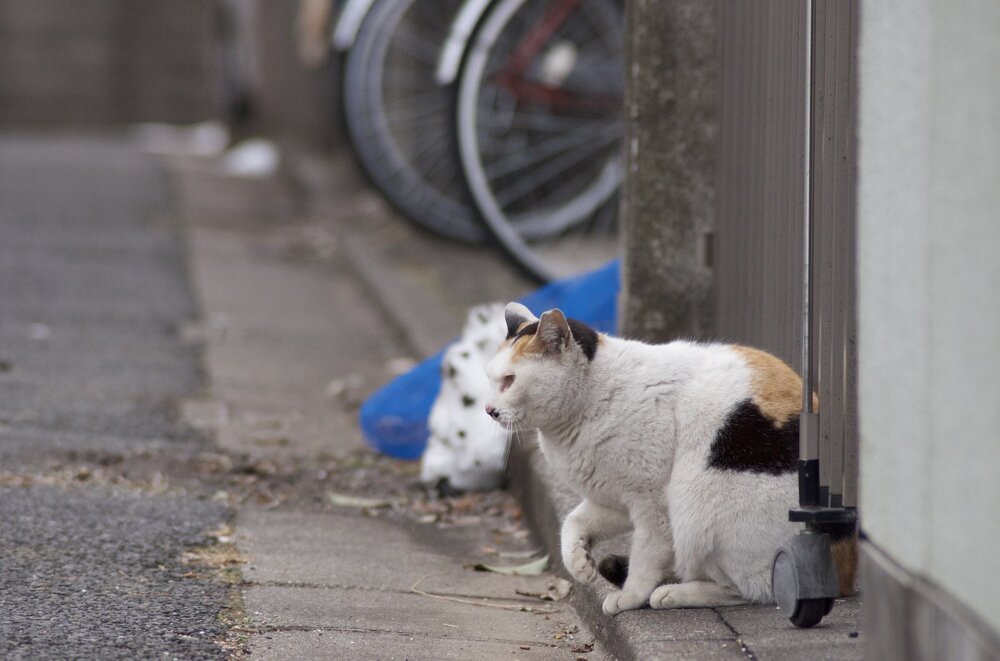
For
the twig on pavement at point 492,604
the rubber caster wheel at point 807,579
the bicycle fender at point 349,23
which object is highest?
the bicycle fender at point 349,23

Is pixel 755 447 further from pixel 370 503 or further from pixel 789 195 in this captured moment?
pixel 370 503

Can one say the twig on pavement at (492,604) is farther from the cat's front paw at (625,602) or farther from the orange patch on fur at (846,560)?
the orange patch on fur at (846,560)

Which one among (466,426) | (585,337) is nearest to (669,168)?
(466,426)

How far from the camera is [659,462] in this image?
2.76 meters

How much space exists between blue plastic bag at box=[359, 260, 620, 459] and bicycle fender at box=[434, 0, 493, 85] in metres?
1.71

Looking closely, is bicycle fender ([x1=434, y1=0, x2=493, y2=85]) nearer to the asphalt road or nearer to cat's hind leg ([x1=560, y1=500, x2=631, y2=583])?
the asphalt road

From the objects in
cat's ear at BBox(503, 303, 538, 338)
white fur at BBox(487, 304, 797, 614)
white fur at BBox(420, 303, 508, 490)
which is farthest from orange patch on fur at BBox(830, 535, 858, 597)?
white fur at BBox(420, 303, 508, 490)

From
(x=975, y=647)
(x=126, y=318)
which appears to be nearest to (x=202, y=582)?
(x=975, y=647)

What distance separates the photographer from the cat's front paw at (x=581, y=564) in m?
2.93

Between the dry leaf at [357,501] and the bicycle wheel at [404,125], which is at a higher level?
the bicycle wheel at [404,125]

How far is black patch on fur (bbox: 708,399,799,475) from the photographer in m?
2.68

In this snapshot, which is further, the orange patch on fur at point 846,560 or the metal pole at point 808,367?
the orange patch on fur at point 846,560

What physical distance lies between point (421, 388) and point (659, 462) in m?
1.72

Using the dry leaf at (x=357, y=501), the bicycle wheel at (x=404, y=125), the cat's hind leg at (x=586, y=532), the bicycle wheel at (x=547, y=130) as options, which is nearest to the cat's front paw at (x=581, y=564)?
the cat's hind leg at (x=586, y=532)
